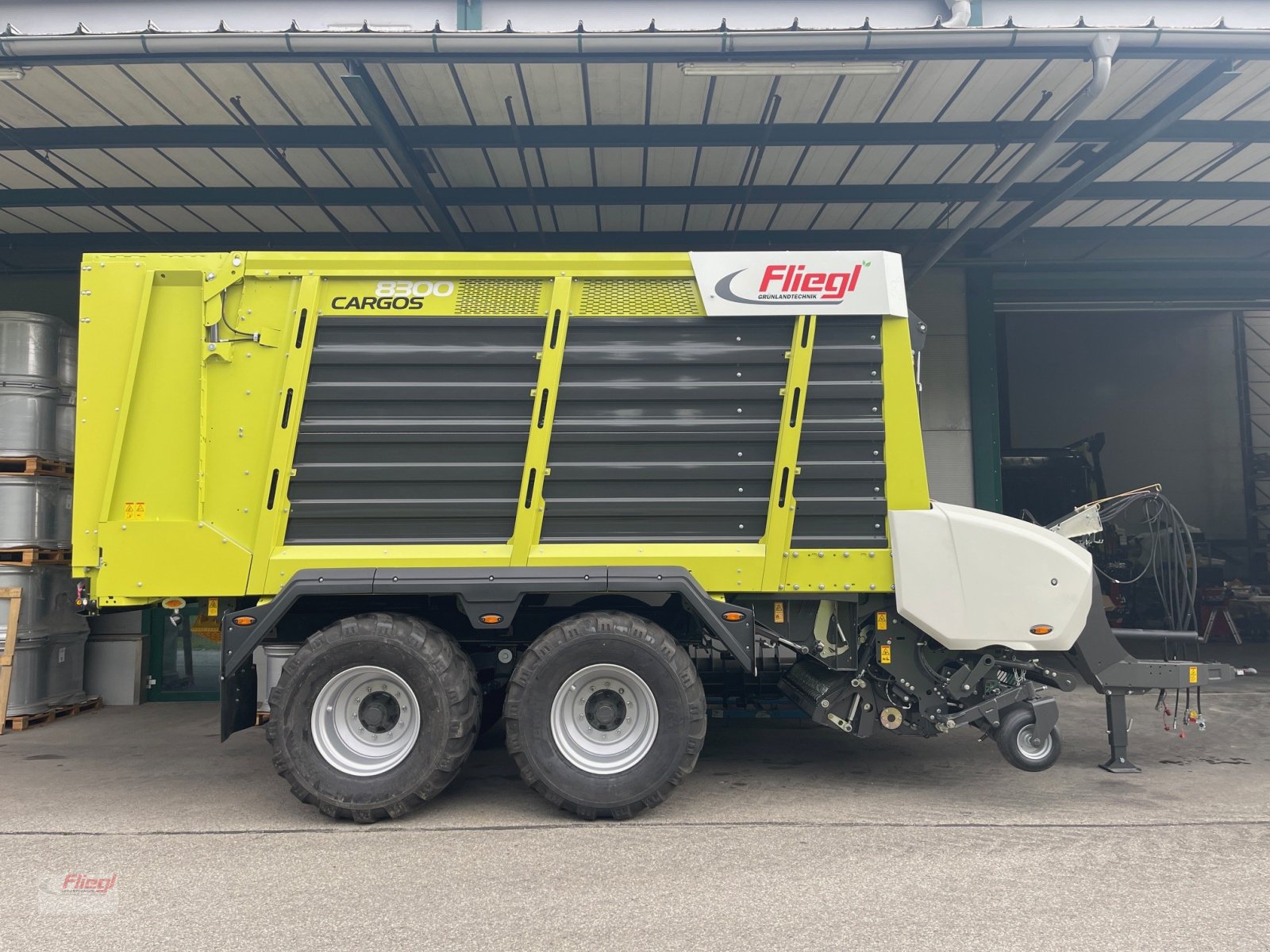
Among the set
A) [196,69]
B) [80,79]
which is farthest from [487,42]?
[80,79]

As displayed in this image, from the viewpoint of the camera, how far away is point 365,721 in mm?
4551

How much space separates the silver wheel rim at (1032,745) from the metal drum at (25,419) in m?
7.46

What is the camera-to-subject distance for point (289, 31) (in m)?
4.92

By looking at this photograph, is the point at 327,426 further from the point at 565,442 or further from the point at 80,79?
Result: the point at 80,79

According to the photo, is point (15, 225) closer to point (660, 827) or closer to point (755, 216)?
point (755, 216)

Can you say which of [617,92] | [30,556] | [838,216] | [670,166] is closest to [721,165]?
[670,166]

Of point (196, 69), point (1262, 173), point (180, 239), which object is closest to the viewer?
point (196, 69)

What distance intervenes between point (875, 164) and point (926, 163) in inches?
16.5

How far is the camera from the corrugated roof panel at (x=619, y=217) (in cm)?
768

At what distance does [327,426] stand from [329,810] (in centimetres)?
208

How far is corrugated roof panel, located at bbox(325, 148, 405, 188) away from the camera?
6.59 meters

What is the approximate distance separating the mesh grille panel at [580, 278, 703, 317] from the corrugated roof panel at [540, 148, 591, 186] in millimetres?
2487

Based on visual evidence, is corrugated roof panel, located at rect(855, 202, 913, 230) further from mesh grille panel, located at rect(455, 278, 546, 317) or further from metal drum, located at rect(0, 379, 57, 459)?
metal drum, located at rect(0, 379, 57, 459)

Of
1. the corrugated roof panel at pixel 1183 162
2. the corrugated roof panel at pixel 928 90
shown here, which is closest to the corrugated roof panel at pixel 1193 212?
the corrugated roof panel at pixel 1183 162
